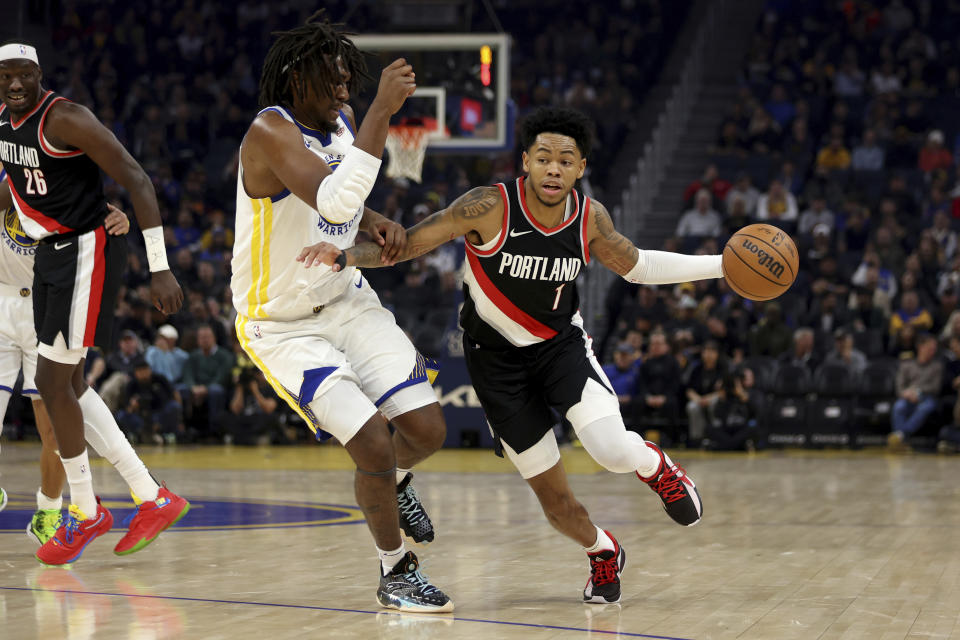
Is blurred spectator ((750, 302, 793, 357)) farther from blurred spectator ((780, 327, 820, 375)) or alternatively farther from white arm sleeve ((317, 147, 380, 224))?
white arm sleeve ((317, 147, 380, 224))

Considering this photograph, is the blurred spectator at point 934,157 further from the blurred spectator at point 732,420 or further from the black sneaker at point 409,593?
the black sneaker at point 409,593

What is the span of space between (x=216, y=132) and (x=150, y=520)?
15.6m

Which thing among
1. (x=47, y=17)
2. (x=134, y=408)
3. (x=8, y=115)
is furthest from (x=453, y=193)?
(x=8, y=115)

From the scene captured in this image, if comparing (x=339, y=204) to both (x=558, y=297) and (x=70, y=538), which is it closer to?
(x=558, y=297)

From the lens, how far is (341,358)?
4977mm

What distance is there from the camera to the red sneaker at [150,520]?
5.87 meters

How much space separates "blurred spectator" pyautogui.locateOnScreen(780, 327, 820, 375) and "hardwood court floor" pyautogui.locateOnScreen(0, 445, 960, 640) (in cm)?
396

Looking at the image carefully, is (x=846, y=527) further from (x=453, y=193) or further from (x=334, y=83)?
(x=453, y=193)

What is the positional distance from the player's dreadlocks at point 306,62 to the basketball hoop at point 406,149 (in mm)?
8194

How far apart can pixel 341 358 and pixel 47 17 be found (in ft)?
67.6

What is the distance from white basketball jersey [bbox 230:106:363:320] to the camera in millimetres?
4945

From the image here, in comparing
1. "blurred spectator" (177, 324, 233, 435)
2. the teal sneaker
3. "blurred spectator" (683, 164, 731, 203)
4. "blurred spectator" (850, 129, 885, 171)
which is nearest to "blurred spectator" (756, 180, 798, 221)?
"blurred spectator" (683, 164, 731, 203)

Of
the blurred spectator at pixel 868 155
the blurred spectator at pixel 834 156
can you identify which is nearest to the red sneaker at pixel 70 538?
the blurred spectator at pixel 834 156

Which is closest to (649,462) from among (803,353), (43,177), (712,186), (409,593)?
(409,593)
